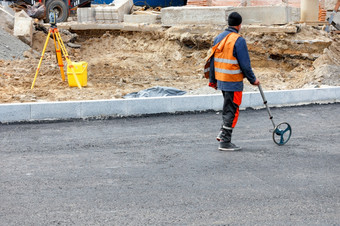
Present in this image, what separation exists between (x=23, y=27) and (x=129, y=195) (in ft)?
38.5

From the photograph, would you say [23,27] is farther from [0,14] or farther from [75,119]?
[75,119]

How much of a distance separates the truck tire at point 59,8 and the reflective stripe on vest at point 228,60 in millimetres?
13689

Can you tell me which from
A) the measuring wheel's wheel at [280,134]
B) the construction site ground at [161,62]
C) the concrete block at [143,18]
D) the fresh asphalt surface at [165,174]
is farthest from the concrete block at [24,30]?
the measuring wheel's wheel at [280,134]

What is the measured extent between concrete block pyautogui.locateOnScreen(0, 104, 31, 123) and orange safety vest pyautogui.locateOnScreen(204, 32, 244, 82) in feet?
11.5

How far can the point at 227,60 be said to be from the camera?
6797 millimetres

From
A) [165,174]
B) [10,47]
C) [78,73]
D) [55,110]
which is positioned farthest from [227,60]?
[10,47]

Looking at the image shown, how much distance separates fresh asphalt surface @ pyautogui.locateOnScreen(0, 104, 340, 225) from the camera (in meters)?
4.60

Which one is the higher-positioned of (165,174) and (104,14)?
(104,14)

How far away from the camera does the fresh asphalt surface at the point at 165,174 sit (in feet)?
15.1

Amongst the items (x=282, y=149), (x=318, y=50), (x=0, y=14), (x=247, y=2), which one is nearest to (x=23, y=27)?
(x=0, y=14)

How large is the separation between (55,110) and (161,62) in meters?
6.30

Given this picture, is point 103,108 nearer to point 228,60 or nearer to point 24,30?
point 228,60

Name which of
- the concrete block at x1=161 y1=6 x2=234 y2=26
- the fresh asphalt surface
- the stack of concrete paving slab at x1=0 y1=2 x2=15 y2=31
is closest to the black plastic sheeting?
the fresh asphalt surface

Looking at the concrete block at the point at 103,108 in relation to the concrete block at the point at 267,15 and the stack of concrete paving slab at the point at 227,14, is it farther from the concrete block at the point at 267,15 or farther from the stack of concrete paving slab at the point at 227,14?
the concrete block at the point at 267,15
